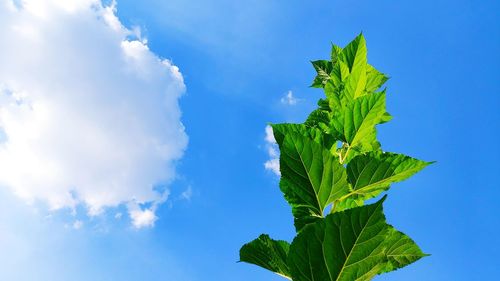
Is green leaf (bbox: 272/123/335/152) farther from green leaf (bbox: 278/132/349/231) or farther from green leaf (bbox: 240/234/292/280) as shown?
green leaf (bbox: 240/234/292/280)

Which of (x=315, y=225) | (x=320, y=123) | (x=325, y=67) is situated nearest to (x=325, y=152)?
(x=315, y=225)

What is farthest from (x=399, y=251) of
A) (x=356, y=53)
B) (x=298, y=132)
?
(x=356, y=53)

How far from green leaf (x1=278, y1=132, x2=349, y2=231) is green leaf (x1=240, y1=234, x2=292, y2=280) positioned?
0.20 metres

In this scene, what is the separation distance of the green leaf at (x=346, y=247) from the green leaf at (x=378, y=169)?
525 millimetres

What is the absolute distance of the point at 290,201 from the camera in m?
2.85

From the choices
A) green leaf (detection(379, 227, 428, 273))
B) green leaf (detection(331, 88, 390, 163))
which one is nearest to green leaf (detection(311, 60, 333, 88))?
green leaf (detection(331, 88, 390, 163))

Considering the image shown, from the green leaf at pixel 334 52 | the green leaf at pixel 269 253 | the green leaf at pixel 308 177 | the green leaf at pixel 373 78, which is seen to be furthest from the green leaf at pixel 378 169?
the green leaf at pixel 334 52

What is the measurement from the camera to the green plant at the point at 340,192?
2.20 m

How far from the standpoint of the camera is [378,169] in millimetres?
2826

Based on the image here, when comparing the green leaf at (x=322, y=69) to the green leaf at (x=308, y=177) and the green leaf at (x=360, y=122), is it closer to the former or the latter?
the green leaf at (x=360, y=122)

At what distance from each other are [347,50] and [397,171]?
157 centimetres

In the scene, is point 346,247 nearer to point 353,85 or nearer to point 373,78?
point 353,85

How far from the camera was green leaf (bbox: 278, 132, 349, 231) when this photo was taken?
8.45 ft

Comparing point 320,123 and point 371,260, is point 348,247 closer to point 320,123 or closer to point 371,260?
point 371,260
